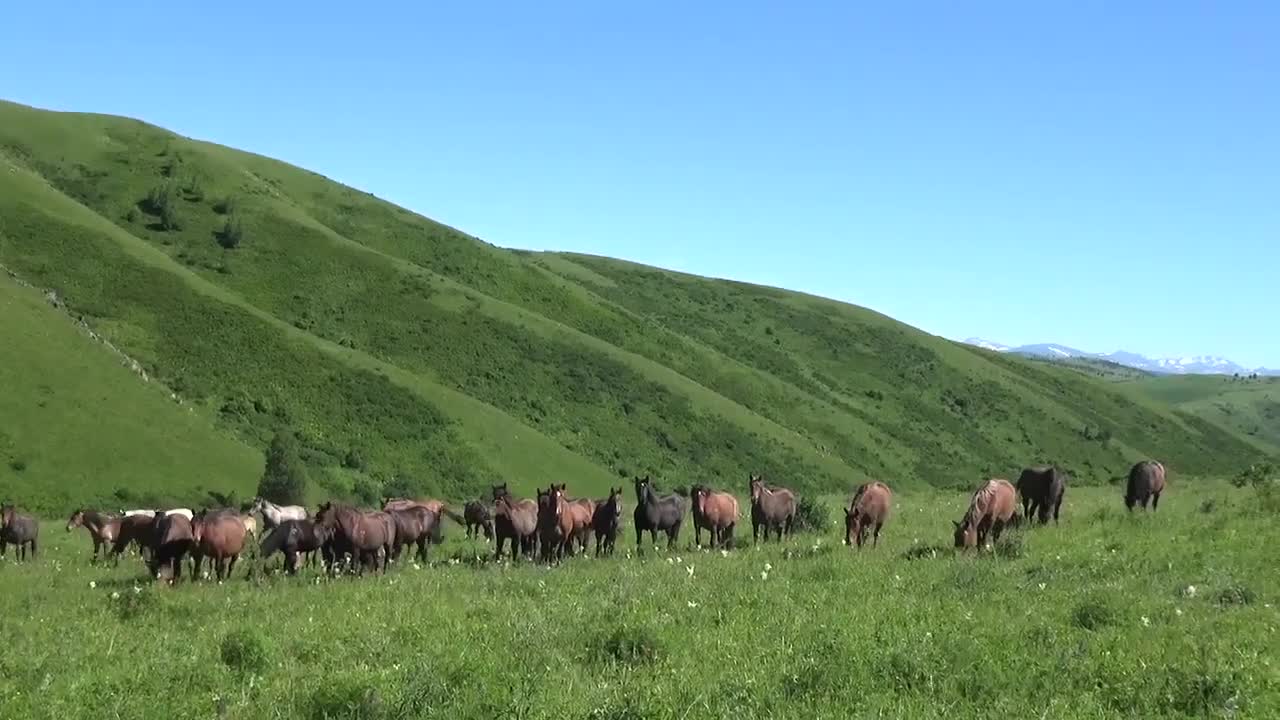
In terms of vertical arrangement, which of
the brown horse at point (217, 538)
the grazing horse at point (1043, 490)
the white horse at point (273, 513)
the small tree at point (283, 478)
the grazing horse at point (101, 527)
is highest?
the grazing horse at point (1043, 490)

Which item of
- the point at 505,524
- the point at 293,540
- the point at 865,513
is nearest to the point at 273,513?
the point at 293,540

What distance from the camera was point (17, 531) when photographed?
87.4 feet

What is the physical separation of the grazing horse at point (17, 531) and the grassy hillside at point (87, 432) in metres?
19.3

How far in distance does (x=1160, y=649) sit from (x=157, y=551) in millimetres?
17998

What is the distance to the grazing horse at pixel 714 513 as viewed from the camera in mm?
25312

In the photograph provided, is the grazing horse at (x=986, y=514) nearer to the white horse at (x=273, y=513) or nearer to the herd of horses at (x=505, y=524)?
the herd of horses at (x=505, y=524)

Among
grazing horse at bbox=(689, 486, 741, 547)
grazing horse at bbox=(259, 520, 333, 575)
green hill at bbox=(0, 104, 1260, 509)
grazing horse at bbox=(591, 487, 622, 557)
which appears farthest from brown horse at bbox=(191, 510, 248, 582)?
green hill at bbox=(0, 104, 1260, 509)

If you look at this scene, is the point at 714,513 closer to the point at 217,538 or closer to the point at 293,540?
the point at 293,540

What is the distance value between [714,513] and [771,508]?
5.53 feet

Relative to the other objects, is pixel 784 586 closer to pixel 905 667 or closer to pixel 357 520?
pixel 905 667

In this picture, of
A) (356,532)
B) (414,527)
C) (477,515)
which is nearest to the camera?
(356,532)

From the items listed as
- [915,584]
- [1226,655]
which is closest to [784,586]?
[915,584]

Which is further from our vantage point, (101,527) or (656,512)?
(101,527)

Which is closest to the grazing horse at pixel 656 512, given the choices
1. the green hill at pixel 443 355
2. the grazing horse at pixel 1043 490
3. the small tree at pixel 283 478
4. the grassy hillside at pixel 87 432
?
the grazing horse at pixel 1043 490
